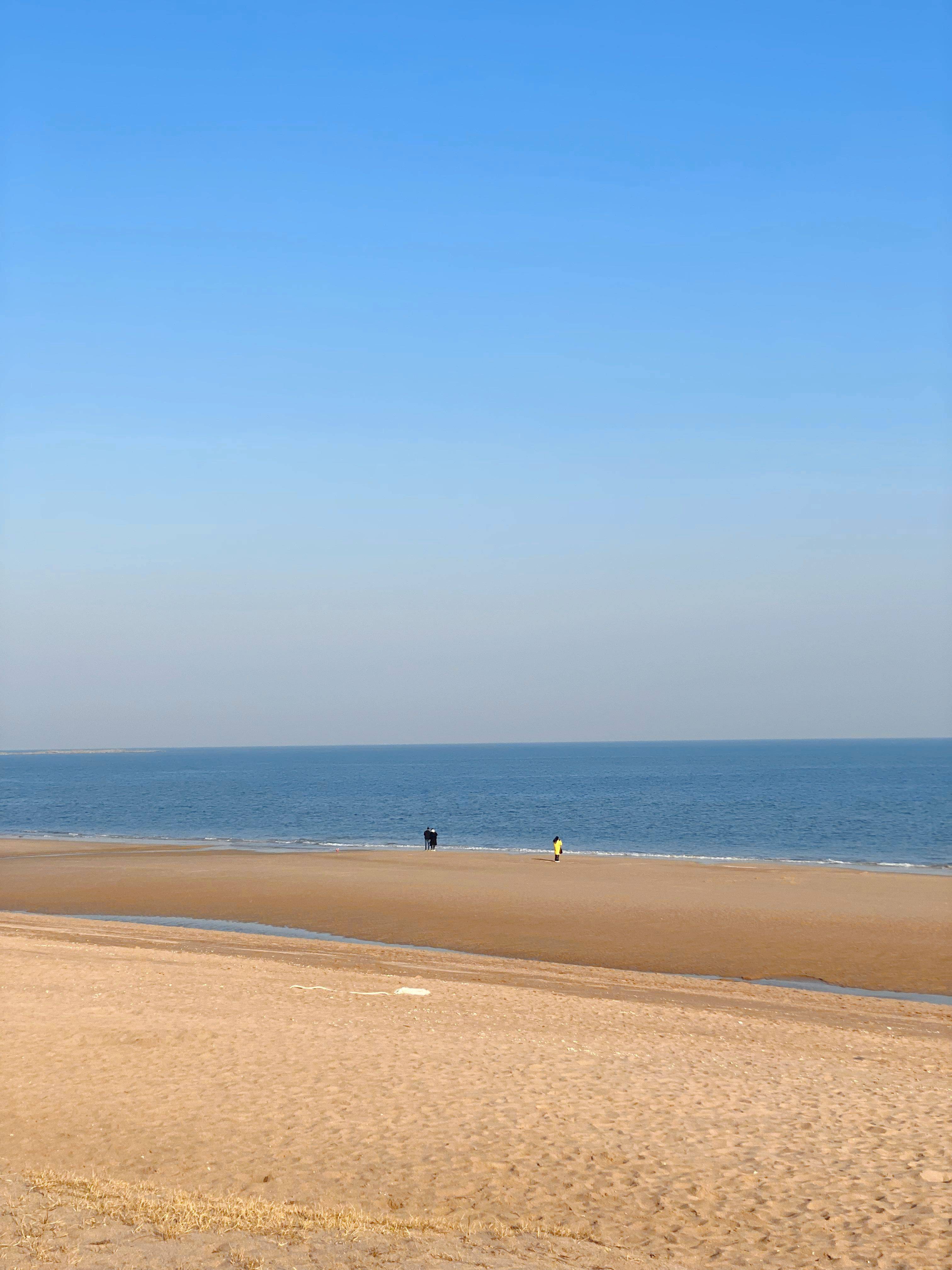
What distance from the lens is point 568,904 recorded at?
112 feet

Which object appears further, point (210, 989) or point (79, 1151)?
point (210, 989)

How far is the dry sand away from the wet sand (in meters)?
5.37

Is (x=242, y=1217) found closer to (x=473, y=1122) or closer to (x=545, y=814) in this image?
(x=473, y=1122)

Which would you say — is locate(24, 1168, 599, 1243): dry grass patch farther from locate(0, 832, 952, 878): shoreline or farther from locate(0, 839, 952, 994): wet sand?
locate(0, 832, 952, 878): shoreline

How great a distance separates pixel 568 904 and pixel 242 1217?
26296 mm

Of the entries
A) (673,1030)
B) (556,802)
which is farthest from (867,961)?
(556,802)

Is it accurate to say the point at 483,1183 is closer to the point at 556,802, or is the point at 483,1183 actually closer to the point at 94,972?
the point at 94,972

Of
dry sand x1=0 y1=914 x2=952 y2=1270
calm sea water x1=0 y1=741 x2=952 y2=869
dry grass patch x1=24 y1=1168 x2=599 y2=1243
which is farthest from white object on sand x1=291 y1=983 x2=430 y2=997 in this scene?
calm sea water x1=0 y1=741 x2=952 y2=869

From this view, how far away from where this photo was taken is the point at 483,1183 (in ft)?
33.4

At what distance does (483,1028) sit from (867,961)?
13187 mm

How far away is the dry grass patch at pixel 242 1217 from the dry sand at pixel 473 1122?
4 cm

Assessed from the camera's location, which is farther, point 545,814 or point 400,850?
point 545,814

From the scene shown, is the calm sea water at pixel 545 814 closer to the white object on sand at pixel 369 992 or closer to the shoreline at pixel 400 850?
the shoreline at pixel 400 850

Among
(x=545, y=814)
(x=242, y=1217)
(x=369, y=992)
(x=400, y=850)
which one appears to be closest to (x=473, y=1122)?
(x=242, y=1217)
